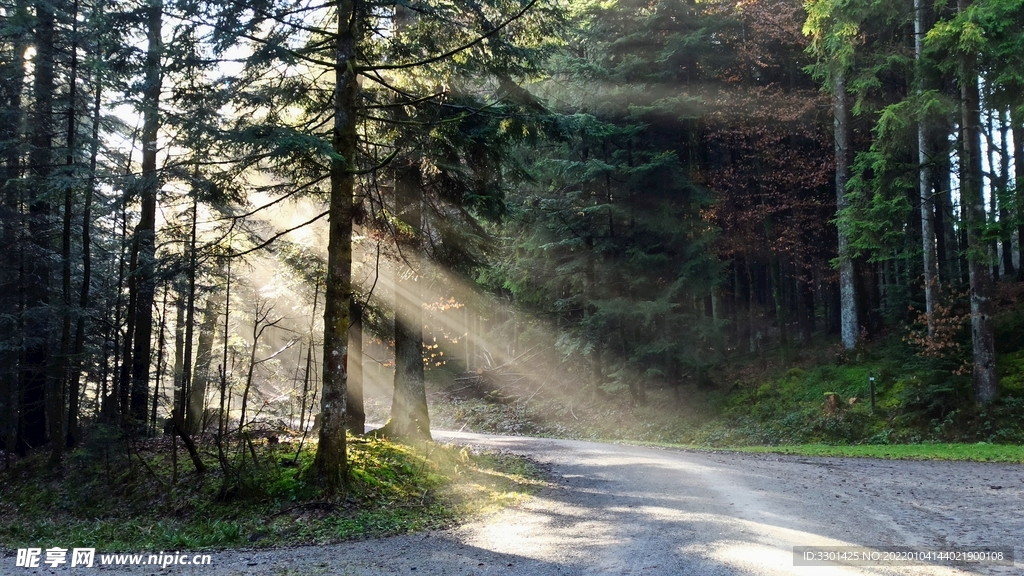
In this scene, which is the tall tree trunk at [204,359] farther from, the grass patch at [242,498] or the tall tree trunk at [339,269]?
the tall tree trunk at [339,269]

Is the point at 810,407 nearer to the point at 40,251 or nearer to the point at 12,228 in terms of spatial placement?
the point at 40,251

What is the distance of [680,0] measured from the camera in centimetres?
2398

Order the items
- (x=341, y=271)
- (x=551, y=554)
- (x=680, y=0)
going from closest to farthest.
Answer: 1. (x=551, y=554)
2. (x=341, y=271)
3. (x=680, y=0)

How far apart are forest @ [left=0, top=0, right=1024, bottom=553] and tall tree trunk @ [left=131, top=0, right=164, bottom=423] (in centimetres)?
9

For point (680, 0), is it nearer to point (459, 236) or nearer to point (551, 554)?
point (459, 236)

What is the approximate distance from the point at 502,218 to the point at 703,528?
345 inches

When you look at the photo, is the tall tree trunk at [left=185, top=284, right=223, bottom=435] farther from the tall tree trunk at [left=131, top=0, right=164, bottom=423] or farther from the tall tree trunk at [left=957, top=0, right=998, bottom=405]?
the tall tree trunk at [left=957, top=0, right=998, bottom=405]

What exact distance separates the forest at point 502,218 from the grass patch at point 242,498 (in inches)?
9.2

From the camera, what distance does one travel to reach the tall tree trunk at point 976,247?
1620cm

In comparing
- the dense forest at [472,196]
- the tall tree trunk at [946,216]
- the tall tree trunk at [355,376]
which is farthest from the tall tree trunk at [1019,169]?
the tall tree trunk at [355,376]

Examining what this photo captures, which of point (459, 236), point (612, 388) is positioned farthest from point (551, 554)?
point (612, 388)

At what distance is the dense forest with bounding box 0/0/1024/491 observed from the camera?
10492 mm

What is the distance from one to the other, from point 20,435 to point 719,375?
871 inches

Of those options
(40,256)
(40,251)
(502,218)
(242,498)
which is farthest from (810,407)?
(40,251)
